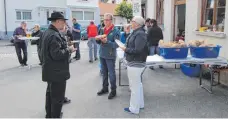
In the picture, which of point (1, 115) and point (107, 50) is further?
point (107, 50)

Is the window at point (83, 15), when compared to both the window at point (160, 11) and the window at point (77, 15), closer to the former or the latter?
the window at point (77, 15)

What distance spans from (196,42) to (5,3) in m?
20.5

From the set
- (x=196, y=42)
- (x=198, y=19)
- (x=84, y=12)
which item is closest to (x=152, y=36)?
(x=198, y=19)

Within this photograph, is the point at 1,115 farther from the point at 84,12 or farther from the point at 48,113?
the point at 84,12

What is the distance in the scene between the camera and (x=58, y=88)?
11.6 feet

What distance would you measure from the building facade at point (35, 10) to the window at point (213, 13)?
18953mm

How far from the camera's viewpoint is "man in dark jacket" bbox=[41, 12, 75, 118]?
3.35 meters

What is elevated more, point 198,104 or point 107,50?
point 107,50

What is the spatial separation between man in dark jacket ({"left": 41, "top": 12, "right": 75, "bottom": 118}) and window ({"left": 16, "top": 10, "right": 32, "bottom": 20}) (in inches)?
838

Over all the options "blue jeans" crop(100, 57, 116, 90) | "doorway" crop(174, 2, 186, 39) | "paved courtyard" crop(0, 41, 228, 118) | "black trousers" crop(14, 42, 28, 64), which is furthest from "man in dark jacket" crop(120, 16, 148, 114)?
"black trousers" crop(14, 42, 28, 64)

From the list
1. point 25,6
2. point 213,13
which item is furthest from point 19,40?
point 25,6

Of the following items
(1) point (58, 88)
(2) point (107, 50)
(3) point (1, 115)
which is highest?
(2) point (107, 50)

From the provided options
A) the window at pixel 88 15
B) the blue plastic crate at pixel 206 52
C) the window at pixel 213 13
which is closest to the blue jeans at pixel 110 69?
the blue plastic crate at pixel 206 52

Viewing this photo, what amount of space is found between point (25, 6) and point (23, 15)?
2.87 ft
